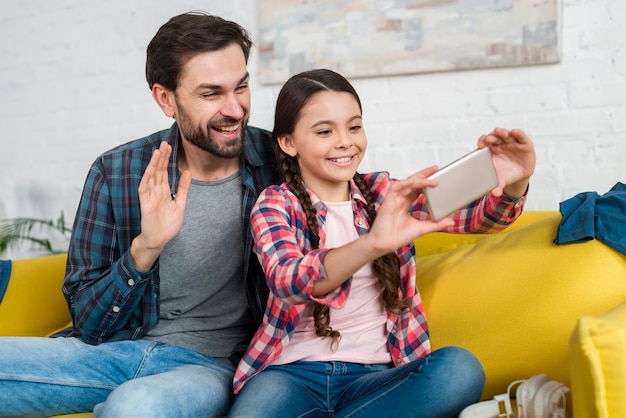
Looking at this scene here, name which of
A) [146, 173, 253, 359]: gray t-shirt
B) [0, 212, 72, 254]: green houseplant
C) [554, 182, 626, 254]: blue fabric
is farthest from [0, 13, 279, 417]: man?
[0, 212, 72, 254]: green houseplant

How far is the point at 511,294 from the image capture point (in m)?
1.74

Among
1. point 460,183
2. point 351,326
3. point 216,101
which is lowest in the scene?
point 351,326

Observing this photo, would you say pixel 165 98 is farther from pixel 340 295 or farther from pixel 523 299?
pixel 523 299

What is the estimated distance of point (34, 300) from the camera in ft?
7.79

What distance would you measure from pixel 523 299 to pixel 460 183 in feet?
1.45

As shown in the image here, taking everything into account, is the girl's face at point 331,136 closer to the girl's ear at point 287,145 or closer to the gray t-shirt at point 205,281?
the girl's ear at point 287,145

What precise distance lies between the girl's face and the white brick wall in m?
1.06

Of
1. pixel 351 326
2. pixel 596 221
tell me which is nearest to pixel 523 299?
pixel 596 221

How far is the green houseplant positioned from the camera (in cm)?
362

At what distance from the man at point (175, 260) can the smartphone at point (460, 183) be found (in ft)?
2.15

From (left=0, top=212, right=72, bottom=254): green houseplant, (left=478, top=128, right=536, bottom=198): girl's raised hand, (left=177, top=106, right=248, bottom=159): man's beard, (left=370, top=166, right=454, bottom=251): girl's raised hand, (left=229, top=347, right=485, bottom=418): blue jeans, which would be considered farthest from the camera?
(left=0, top=212, right=72, bottom=254): green houseplant

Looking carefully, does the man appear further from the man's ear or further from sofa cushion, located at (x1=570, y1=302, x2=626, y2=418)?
sofa cushion, located at (x1=570, y1=302, x2=626, y2=418)

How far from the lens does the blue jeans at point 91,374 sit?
1722 mm

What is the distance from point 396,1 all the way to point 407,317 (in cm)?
143
